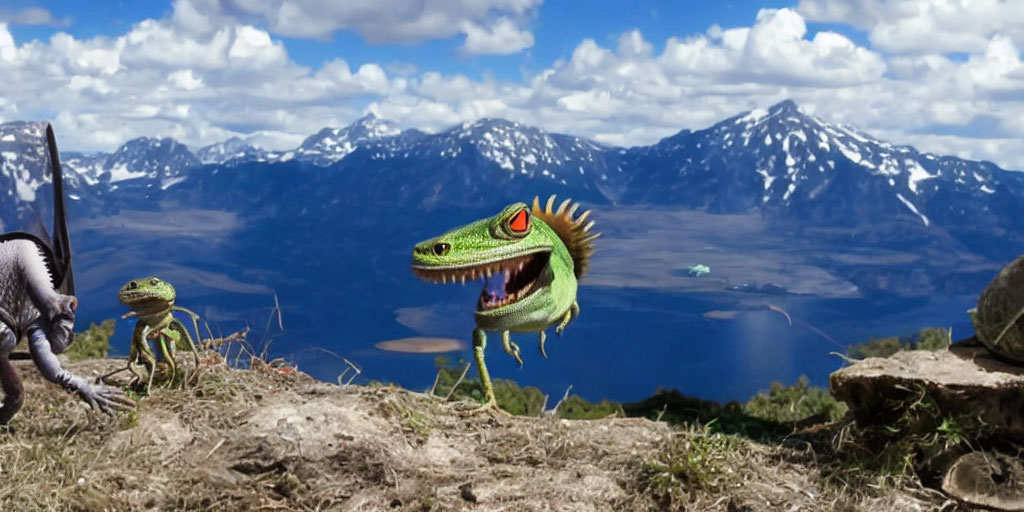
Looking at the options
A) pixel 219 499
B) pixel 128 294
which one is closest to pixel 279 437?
pixel 219 499

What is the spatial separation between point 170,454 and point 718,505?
3.92 m

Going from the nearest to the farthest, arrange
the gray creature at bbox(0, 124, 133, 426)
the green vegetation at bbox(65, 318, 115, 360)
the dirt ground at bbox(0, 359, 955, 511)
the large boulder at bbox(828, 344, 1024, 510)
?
the dirt ground at bbox(0, 359, 955, 511) < the large boulder at bbox(828, 344, 1024, 510) < the gray creature at bbox(0, 124, 133, 426) < the green vegetation at bbox(65, 318, 115, 360)

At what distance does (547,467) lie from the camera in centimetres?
642

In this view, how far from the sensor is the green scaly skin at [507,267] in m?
6.42

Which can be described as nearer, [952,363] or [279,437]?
[279,437]

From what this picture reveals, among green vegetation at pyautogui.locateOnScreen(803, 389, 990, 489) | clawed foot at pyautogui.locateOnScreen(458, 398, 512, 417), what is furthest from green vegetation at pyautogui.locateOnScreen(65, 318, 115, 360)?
green vegetation at pyautogui.locateOnScreen(803, 389, 990, 489)

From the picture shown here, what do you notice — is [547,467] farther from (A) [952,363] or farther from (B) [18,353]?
(B) [18,353]

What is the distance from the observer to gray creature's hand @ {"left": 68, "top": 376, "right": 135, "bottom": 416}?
6.72m

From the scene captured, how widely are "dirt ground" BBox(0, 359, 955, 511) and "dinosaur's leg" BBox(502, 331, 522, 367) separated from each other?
1.77ft

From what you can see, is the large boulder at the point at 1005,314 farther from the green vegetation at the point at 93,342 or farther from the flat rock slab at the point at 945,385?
the green vegetation at the point at 93,342

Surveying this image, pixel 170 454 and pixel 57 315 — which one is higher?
pixel 57 315

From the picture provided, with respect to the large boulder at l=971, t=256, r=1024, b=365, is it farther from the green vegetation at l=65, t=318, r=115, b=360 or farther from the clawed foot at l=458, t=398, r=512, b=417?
the green vegetation at l=65, t=318, r=115, b=360

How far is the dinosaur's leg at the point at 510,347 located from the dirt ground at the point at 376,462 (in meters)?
0.54

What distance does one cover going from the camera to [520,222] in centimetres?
662
